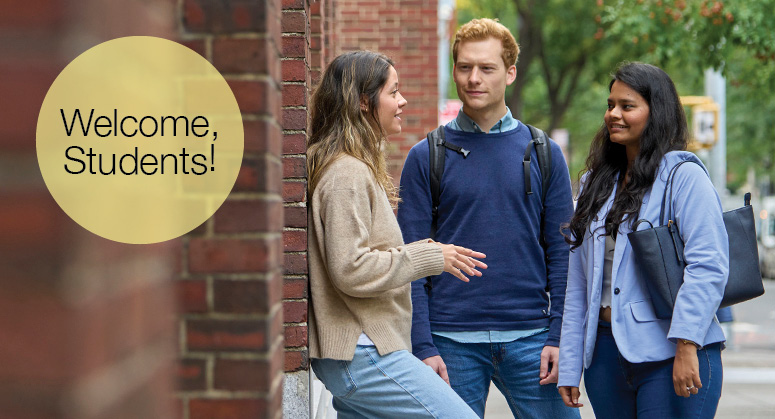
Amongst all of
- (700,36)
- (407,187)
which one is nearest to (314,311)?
(407,187)

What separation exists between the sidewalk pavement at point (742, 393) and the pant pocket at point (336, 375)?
13.5 feet

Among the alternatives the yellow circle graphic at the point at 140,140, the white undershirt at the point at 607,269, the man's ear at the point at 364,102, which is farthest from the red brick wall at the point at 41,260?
the white undershirt at the point at 607,269

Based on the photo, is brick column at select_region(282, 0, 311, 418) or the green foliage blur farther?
the green foliage blur

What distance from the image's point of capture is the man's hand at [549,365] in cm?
320

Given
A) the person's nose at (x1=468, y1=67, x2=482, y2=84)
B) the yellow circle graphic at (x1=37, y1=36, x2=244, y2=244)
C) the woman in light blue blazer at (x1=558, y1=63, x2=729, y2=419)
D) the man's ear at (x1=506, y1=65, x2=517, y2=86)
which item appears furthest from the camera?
the man's ear at (x1=506, y1=65, x2=517, y2=86)

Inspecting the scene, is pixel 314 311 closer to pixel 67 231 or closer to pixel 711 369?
pixel 711 369

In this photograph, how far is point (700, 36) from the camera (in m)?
10.9

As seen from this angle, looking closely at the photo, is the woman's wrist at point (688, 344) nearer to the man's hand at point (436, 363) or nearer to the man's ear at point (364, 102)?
the man's hand at point (436, 363)

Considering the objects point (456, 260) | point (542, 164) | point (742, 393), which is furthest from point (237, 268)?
point (742, 393)

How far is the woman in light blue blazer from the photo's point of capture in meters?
2.61

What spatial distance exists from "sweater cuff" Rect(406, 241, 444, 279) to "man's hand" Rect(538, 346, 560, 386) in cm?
77

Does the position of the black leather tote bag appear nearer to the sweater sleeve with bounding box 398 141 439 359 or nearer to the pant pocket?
the sweater sleeve with bounding box 398 141 439 359

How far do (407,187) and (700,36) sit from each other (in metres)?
8.78

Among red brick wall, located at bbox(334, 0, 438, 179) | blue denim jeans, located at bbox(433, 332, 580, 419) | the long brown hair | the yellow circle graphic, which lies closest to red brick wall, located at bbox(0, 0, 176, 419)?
the yellow circle graphic
